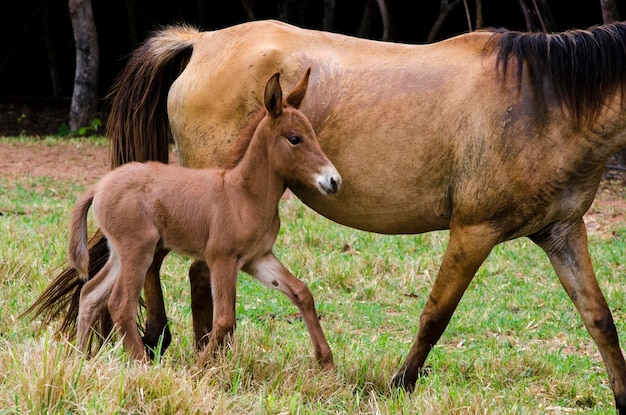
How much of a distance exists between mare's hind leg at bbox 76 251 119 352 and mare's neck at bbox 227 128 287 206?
29.0 inches

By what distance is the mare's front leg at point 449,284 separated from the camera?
4.52 metres

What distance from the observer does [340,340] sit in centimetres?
553

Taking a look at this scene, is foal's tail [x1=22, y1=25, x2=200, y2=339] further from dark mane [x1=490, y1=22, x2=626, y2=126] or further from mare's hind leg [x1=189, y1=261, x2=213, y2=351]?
dark mane [x1=490, y1=22, x2=626, y2=126]

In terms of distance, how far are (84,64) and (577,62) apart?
11149 mm

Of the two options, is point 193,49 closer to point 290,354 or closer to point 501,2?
point 290,354

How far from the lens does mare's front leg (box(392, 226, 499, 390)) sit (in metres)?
4.52

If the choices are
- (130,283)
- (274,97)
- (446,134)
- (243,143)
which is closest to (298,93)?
(274,97)

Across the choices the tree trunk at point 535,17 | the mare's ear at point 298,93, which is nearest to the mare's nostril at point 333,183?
the mare's ear at point 298,93

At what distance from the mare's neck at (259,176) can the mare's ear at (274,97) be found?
174 mm

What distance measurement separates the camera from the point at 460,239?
14.9 feet

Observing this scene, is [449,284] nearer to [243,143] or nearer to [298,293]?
[298,293]

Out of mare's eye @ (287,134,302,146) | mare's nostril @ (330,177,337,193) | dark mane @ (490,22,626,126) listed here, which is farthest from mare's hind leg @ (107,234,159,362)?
dark mane @ (490,22,626,126)

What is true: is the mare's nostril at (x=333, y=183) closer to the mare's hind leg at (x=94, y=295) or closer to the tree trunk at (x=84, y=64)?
the mare's hind leg at (x=94, y=295)

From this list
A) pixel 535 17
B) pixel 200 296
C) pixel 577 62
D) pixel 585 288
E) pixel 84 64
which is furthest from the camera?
pixel 84 64
